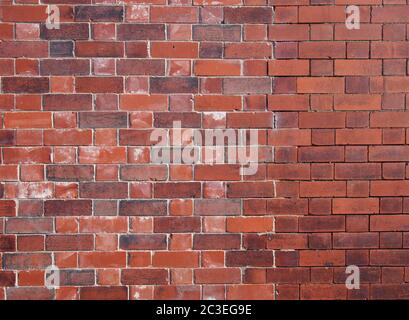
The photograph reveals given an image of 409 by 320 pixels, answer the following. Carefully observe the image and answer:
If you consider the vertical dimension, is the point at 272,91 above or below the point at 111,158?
above

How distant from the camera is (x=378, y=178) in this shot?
1.90 meters

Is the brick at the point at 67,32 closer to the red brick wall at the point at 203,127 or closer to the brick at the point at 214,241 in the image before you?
the red brick wall at the point at 203,127

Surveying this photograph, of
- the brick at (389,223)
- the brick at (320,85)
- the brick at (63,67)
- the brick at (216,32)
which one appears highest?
the brick at (216,32)

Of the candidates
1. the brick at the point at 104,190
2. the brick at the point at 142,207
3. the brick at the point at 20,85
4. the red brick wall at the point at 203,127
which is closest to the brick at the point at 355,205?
the red brick wall at the point at 203,127

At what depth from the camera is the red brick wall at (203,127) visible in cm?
186

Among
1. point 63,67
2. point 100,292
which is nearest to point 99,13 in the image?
point 63,67

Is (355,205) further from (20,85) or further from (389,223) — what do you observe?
(20,85)

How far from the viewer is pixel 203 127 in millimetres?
1872

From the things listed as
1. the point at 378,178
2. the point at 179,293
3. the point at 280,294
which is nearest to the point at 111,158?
the point at 179,293

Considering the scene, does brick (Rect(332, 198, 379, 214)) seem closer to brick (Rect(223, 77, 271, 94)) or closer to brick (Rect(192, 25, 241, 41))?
brick (Rect(223, 77, 271, 94))

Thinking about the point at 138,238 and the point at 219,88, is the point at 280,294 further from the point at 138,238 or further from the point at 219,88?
the point at 219,88

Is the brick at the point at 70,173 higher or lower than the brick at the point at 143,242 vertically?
higher

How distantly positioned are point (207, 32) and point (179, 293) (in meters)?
1.22

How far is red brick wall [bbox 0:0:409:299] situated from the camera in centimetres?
186
